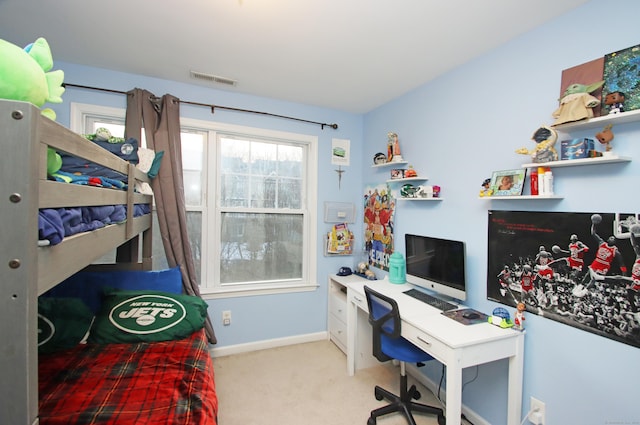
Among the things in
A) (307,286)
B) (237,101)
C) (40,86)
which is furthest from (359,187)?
(40,86)

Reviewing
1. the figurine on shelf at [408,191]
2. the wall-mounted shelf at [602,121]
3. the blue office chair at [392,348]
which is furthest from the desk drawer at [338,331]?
the wall-mounted shelf at [602,121]

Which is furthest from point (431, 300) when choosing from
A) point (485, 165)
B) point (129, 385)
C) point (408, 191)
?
point (129, 385)

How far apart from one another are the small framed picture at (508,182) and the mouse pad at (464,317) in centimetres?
78

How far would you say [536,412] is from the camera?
1628 mm

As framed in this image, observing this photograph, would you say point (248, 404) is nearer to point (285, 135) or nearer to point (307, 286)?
point (307, 286)

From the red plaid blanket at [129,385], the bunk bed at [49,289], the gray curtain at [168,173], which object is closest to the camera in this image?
the bunk bed at [49,289]

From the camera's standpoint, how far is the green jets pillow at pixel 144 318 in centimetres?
169

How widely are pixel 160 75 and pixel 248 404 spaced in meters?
2.75

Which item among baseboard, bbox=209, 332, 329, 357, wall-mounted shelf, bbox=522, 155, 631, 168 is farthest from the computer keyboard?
baseboard, bbox=209, 332, 329, 357

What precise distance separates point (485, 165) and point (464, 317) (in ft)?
3.33

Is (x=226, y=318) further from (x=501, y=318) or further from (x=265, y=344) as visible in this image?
(x=501, y=318)

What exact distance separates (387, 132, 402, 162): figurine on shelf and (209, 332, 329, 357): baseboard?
2024 millimetres

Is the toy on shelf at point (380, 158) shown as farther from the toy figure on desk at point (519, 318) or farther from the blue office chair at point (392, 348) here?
the toy figure on desk at point (519, 318)

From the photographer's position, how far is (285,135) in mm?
3049
